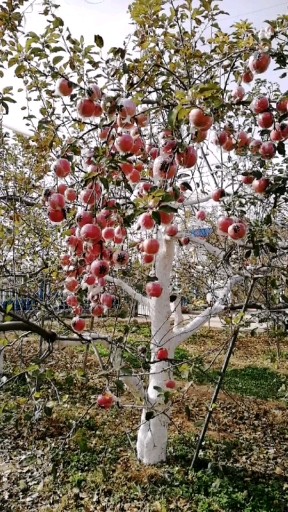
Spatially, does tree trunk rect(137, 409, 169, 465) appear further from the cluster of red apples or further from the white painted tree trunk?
the cluster of red apples

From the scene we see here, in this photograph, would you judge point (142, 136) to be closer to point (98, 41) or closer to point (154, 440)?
point (98, 41)

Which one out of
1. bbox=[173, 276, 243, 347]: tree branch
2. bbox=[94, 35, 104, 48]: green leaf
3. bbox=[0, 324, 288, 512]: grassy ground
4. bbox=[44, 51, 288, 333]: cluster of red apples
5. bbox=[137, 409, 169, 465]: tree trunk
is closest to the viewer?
bbox=[44, 51, 288, 333]: cluster of red apples

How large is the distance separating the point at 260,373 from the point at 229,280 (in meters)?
4.05

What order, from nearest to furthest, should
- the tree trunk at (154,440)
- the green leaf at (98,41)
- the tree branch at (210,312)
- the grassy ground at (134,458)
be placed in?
the green leaf at (98,41) < the grassy ground at (134,458) < the tree branch at (210,312) < the tree trunk at (154,440)

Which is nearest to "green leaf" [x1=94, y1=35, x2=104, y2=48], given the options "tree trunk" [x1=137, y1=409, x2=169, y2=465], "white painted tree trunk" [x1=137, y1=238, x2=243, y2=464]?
"white painted tree trunk" [x1=137, y1=238, x2=243, y2=464]

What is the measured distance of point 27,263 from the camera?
495 centimetres

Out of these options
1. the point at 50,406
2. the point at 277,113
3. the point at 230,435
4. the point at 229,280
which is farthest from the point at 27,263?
the point at 277,113

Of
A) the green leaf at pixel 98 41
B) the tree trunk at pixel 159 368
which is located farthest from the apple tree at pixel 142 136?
the tree trunk at pixel 159 368

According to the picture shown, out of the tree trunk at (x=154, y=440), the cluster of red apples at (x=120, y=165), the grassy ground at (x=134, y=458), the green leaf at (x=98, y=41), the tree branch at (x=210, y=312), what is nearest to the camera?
the cluster of red apples at (x=120, y=165)

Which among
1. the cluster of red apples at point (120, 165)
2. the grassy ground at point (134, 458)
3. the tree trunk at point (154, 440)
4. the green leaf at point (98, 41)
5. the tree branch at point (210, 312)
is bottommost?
the grassy ground at point (134, 458)

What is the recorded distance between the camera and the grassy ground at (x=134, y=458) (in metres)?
3.05

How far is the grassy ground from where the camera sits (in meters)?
3.05

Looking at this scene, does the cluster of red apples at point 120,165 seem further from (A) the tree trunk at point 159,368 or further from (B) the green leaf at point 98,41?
(A) the tree trunk at point 159,368

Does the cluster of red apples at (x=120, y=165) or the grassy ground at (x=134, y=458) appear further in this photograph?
the grassy ground at (x=134, y=458)
